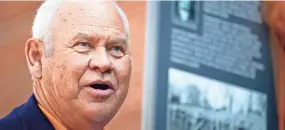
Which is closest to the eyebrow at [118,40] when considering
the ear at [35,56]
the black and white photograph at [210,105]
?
the ear at [35,56]

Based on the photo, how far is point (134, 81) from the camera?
5.17 ft

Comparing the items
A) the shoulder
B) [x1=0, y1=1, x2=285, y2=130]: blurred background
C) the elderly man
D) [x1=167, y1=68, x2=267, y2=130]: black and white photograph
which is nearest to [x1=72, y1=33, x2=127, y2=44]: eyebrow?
the elderly man

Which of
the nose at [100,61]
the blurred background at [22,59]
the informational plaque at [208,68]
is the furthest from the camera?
the informational plaque at [208,68]

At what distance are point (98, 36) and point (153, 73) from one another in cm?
82

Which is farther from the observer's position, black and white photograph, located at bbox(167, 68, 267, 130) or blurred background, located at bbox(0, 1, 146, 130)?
black and white photograph, located at bbox(167, 68, 267, 130)

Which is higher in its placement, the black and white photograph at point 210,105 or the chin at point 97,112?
the chin at point 97,112

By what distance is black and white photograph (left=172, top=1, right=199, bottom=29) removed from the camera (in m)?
1.74

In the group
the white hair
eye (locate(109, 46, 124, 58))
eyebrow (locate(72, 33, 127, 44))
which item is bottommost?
eye (locate(109, 46, 124, 58))

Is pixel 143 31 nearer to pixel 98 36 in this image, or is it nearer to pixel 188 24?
pixel 188 24

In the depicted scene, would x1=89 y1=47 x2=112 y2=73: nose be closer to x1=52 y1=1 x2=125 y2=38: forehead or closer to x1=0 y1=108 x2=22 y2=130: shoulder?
x1=52 y1=1 x2=125 y2=38: forehead

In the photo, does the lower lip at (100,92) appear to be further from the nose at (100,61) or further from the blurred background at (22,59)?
the blurred background at (22,59)

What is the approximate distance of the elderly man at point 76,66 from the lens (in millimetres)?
805

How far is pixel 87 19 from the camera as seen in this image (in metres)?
0.83

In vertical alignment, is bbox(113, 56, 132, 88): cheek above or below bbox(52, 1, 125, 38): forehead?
below
